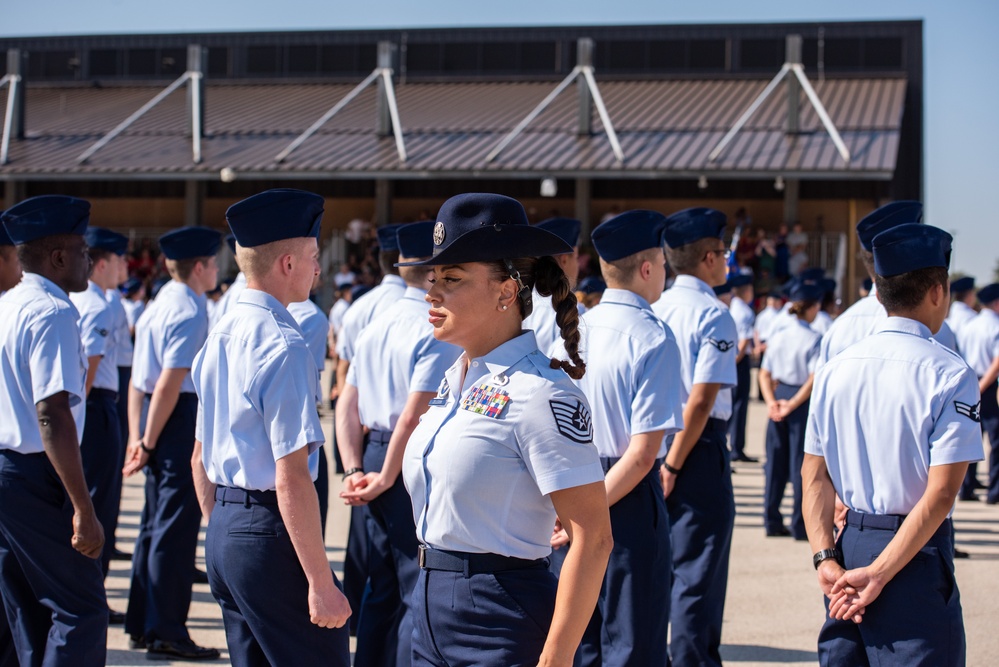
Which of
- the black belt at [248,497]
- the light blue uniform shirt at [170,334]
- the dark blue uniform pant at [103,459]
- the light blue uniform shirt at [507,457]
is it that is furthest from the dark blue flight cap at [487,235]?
the dark blue uniform pant at [103,459]

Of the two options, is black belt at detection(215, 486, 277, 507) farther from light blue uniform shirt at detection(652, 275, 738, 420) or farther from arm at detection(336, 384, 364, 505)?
light blue uniform shirt at detection(652, 275, 738, 420)

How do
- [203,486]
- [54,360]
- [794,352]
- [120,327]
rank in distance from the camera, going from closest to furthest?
[203,486] → [54,360] → [120,327] → [794,352]

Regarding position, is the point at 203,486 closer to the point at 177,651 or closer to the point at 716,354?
the point at 177,651

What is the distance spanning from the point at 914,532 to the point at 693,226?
2.30 m

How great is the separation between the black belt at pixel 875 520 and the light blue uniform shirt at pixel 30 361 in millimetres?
2636

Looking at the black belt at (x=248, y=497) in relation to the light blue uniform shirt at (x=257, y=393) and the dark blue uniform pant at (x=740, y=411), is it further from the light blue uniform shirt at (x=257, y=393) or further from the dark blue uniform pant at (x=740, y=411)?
the dark blue uniform pant at (x=740, y=411)

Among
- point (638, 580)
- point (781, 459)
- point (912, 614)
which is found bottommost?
point (781, 459)

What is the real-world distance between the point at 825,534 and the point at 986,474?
383 inches

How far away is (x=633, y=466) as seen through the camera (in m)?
4.07

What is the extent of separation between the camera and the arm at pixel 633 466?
13.3ft

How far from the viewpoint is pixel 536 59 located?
32156 millimetres

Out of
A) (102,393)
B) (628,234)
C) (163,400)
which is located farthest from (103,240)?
(628,234)

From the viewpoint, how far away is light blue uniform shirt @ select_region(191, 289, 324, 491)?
3.27m

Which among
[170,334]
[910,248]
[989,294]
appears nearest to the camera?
[910,248]
